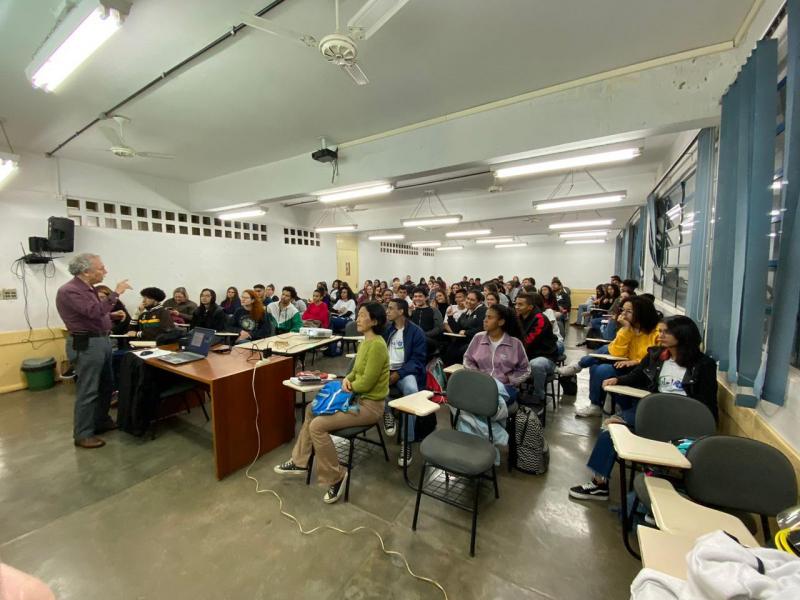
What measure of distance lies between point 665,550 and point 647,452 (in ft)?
1.66

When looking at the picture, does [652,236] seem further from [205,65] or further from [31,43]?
[31,43]

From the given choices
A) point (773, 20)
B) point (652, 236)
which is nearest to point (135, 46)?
point (773, 20)

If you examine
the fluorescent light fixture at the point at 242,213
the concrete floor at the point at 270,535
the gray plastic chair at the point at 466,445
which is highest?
the fluorescent light fixture at the point at 242,213

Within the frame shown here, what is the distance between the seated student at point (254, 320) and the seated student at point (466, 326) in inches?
112

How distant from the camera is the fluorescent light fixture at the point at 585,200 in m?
4.56

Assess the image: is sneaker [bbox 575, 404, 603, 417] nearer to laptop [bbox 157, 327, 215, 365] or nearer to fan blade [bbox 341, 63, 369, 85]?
fan blade [bbox 341, 63, 369, 85]

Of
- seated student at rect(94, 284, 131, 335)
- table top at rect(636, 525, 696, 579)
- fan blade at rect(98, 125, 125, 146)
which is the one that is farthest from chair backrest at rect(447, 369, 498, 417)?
seated student at rect(94, 284, 131, 335)

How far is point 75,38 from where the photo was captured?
192 cm

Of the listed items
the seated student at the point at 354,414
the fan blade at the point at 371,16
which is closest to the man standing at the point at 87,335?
the seated student at the point at 354,414

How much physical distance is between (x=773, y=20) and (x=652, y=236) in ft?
12.2

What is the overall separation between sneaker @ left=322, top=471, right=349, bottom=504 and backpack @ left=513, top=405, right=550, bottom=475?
149cm

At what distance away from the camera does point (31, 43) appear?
2406 millimetres

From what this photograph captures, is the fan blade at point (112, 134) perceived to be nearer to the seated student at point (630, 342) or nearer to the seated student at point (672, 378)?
the seated student at point (672, 378)

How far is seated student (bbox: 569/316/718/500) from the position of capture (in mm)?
2223
